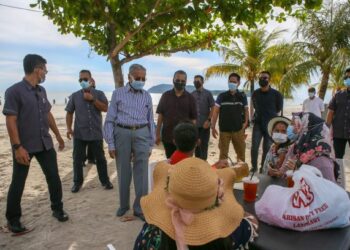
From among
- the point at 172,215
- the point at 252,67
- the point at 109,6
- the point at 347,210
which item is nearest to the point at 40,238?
the point at 172,215

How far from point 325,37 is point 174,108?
465 inches

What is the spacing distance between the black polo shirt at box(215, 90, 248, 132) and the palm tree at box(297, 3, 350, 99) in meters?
9.00

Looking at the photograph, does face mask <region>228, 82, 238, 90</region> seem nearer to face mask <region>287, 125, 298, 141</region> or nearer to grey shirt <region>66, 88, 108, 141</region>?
grey shirt <region>66, 88, 108, 141</region>

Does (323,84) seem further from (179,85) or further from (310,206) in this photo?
(310,206)

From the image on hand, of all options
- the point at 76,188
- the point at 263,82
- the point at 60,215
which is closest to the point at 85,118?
the point at 76,188

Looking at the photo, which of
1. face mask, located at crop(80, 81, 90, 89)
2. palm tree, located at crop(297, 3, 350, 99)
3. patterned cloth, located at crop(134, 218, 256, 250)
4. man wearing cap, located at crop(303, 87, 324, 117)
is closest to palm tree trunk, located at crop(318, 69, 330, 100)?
palm tree, located at crop(297, 3, 350, 99)

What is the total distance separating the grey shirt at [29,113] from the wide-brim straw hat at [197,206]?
236cm

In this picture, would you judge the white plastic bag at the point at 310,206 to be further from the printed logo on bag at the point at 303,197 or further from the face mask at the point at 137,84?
the face mask at the point at 137,84

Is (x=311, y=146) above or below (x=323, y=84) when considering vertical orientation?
below

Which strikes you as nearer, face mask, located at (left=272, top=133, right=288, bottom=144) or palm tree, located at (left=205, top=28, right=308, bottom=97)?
face mask, located at (left=272, top=133, right=288, bottom=144)

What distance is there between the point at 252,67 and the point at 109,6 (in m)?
12.4

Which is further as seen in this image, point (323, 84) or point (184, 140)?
point (323, 84)

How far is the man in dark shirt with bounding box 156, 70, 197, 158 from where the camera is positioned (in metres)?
4.66

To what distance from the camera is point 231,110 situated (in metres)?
5.52
